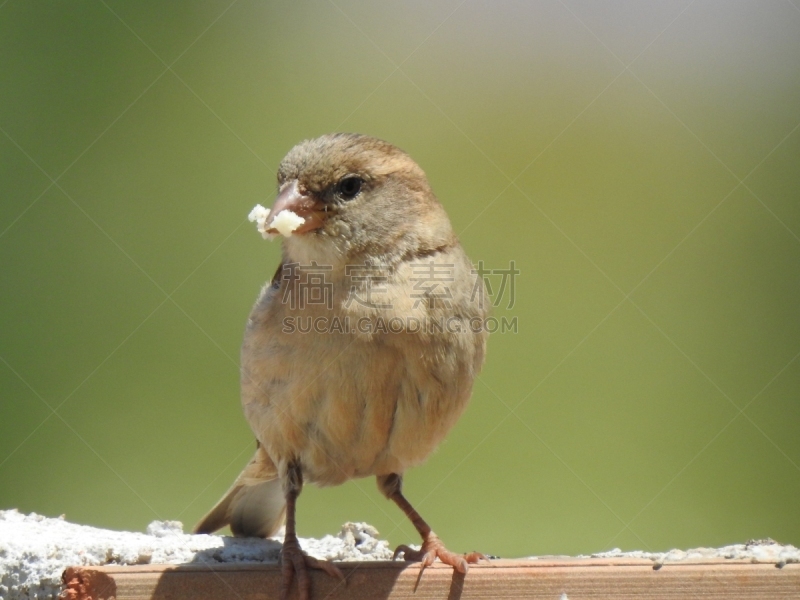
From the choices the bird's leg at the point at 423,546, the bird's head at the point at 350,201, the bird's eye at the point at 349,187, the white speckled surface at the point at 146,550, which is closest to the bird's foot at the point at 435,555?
the bird's leg at the point at 423,546

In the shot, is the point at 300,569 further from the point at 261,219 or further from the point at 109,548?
the point at 261,219

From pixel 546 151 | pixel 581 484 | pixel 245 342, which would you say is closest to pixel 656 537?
pixel 581 484

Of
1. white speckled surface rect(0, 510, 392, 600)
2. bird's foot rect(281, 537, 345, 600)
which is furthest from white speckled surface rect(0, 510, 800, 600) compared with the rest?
bird's foot rect(281, 537, 345, 600)

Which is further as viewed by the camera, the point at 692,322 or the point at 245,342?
the point at 692,322

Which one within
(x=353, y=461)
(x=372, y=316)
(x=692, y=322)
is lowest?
(x=353, y=461)

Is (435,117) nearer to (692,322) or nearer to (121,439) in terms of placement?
(692,322)

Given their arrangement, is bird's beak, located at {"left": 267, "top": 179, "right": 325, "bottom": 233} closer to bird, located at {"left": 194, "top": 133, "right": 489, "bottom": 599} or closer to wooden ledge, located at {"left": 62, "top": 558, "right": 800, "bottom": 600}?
bird, located at {"left": 194, "top": 133, "right": 489, "bottom": 599}

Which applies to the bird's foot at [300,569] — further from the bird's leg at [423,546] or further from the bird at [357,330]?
the bird's leg at [423,546]
